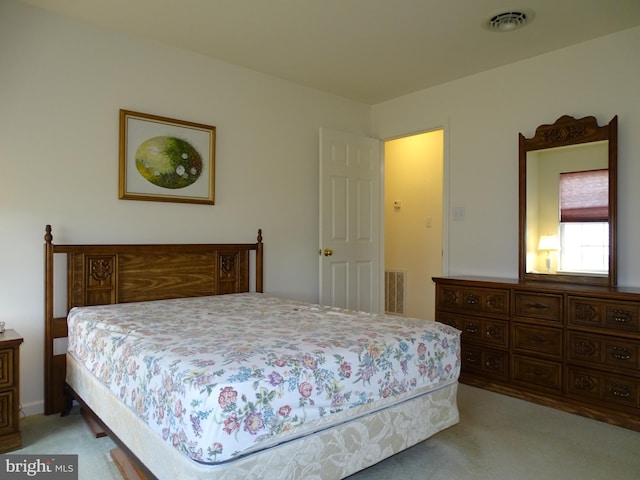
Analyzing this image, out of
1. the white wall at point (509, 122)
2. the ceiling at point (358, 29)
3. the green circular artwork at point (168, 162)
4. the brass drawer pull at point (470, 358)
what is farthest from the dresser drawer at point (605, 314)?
the green circular artwork at point (168, 162)

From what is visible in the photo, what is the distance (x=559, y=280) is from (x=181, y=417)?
2.88 meters

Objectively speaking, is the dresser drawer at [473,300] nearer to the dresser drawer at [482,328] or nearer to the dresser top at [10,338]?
the dresser drawer at [482,328]

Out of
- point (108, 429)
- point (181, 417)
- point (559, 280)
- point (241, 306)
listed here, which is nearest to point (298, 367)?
point (181, 417)

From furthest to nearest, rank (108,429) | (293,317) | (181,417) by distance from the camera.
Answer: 1. (293,317)
2. (108,429)
3. (181,417)

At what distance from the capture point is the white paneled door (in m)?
4.27

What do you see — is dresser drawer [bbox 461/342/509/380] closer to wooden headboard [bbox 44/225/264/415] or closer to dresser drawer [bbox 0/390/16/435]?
wooden headboard [bbox 44/225/264/415]

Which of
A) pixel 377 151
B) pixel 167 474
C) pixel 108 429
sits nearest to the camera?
pixel 167 474

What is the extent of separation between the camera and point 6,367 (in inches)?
91.9

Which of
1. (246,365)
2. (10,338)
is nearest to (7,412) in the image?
(10,338)

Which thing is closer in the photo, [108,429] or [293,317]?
[108,429]

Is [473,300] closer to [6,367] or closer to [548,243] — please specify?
[548,243]

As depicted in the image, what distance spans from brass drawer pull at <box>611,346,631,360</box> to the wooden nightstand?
340 cm

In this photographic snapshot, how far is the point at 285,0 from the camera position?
271 centimetres

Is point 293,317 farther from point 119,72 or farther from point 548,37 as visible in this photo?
point 548,37
